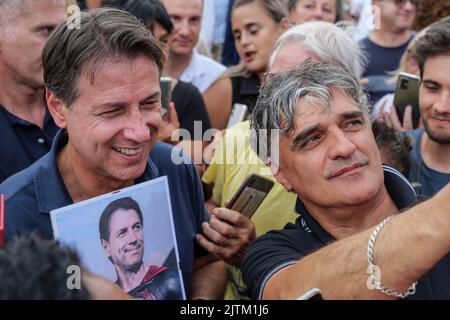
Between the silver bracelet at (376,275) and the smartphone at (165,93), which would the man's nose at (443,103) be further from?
the silver bracelet at (376,275)

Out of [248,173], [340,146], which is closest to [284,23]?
[248,173]

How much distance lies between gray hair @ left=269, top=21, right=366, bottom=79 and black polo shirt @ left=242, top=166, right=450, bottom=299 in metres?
1.00

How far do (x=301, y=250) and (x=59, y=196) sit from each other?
2.56 feet

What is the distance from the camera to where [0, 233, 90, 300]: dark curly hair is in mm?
Answer: 1262

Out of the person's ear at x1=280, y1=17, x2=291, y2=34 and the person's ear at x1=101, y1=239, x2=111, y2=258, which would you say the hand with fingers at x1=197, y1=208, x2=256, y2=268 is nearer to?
the person's ear at x1=101, y1=239, x2=111, y2=258

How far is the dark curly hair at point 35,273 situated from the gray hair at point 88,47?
103cm

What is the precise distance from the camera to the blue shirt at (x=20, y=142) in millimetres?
2854

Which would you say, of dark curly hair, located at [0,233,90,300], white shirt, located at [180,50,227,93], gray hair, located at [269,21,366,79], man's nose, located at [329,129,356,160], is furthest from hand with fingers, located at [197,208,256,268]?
white shirt, located at [180,50,227,93]

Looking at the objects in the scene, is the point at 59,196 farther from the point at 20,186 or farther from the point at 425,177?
the point at 425,177

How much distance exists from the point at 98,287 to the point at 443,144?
2.46 metres

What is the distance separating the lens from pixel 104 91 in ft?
7.49

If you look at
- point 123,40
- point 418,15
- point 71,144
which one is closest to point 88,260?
point 71,144
